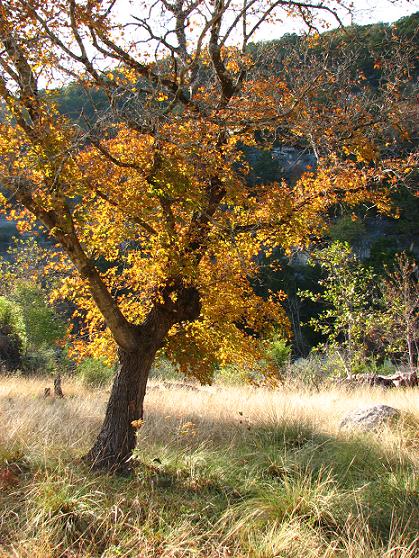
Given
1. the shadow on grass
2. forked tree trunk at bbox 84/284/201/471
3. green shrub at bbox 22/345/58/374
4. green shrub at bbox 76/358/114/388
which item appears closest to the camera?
the shadow on grass

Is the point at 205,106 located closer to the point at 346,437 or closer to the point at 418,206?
the point at 346,437

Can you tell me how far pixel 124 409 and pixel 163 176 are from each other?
2445mm

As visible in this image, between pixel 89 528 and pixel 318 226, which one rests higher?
pixel 318 226

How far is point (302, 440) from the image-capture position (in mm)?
6574

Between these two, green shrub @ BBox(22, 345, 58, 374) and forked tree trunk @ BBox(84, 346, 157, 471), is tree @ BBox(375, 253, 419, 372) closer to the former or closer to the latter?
forked tree trunk @ BBox(84, 346, 157, 471)

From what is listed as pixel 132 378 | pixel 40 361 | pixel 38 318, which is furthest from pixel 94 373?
pixel 132 378

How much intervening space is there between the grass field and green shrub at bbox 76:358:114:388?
5.33 m

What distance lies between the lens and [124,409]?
547 cm

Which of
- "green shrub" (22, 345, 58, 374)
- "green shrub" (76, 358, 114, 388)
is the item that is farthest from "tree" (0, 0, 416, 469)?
"green shrub" (22, 345, 58, 374)

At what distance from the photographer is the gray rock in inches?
270

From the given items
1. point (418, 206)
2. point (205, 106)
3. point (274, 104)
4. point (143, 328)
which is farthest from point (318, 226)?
point (418, 206)

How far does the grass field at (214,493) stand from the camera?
3721 mm

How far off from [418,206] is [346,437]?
25.1m

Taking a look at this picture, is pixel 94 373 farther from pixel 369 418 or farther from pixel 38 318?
pixel 369 418
